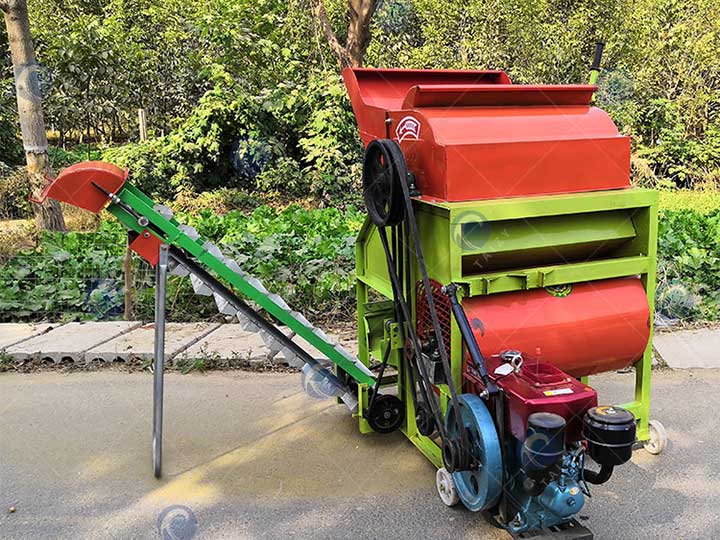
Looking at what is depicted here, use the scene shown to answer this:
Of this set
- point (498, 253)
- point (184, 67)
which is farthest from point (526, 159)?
point (184, 67)

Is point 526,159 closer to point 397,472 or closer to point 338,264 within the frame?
point 397,472

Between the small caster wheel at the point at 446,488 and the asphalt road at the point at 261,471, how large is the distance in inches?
2.2

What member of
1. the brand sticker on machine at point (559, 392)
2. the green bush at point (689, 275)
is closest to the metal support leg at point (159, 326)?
the brand sticker on machine at point (559, 392)

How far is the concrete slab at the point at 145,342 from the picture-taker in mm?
5363

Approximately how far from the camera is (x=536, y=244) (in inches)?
126

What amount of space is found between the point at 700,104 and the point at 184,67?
47.7 feet

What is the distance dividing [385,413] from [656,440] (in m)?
1.48

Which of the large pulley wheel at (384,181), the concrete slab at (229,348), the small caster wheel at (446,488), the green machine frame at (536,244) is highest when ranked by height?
the large pulley wheel at (384,181)

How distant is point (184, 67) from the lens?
21.2 metres

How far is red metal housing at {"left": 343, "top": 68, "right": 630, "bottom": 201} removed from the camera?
3127mm

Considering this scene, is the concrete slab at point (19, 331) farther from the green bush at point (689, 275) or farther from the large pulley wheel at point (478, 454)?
the green bush at point (689, 275)

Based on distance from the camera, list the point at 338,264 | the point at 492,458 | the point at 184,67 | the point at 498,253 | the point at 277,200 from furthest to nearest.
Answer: the point at 184,67 < the point at 277,200 < the point at 338,264 < the point at 498,253 < the point at 492,458

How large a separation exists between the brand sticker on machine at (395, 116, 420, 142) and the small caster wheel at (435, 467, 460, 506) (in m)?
1.59

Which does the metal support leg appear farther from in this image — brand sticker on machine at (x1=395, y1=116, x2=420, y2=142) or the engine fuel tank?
the engine fuel tank
